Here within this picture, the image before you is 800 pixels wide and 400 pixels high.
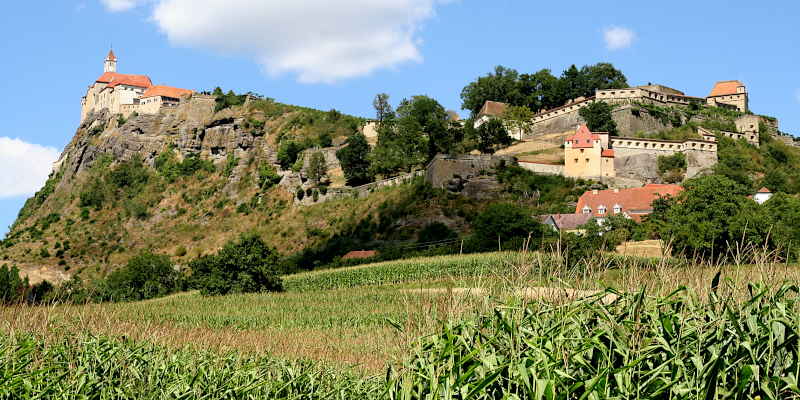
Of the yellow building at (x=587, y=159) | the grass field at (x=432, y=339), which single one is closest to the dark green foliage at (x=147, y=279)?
the yellow building at (x=587, y=159)

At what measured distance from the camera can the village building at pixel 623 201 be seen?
60312 mm

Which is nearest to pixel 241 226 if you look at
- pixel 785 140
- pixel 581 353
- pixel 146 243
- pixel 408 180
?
pixel 146 243

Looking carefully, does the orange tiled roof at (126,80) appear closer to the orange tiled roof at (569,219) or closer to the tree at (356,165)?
the tree at (356,165)

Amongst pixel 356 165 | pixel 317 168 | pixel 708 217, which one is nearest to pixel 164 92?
pixel 317 168

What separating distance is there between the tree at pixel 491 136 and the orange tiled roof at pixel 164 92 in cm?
5085

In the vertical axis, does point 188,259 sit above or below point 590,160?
below

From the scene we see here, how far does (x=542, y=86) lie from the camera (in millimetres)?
101438

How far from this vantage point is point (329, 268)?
53.3 metres

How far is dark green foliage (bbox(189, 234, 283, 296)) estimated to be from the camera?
43.4 m

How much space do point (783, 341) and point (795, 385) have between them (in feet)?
2.31

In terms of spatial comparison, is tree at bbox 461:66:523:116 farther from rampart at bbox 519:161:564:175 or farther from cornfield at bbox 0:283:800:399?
cornfield at bbox 0:283:800:399

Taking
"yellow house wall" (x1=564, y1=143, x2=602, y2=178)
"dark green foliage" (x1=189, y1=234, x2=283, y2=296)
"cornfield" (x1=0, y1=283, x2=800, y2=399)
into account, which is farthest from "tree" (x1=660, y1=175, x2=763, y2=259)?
"cornfield" (x1=0, y1=283, x2=800, y2=399)

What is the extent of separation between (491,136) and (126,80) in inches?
2582

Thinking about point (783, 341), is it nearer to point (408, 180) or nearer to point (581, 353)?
point (581, 353)
